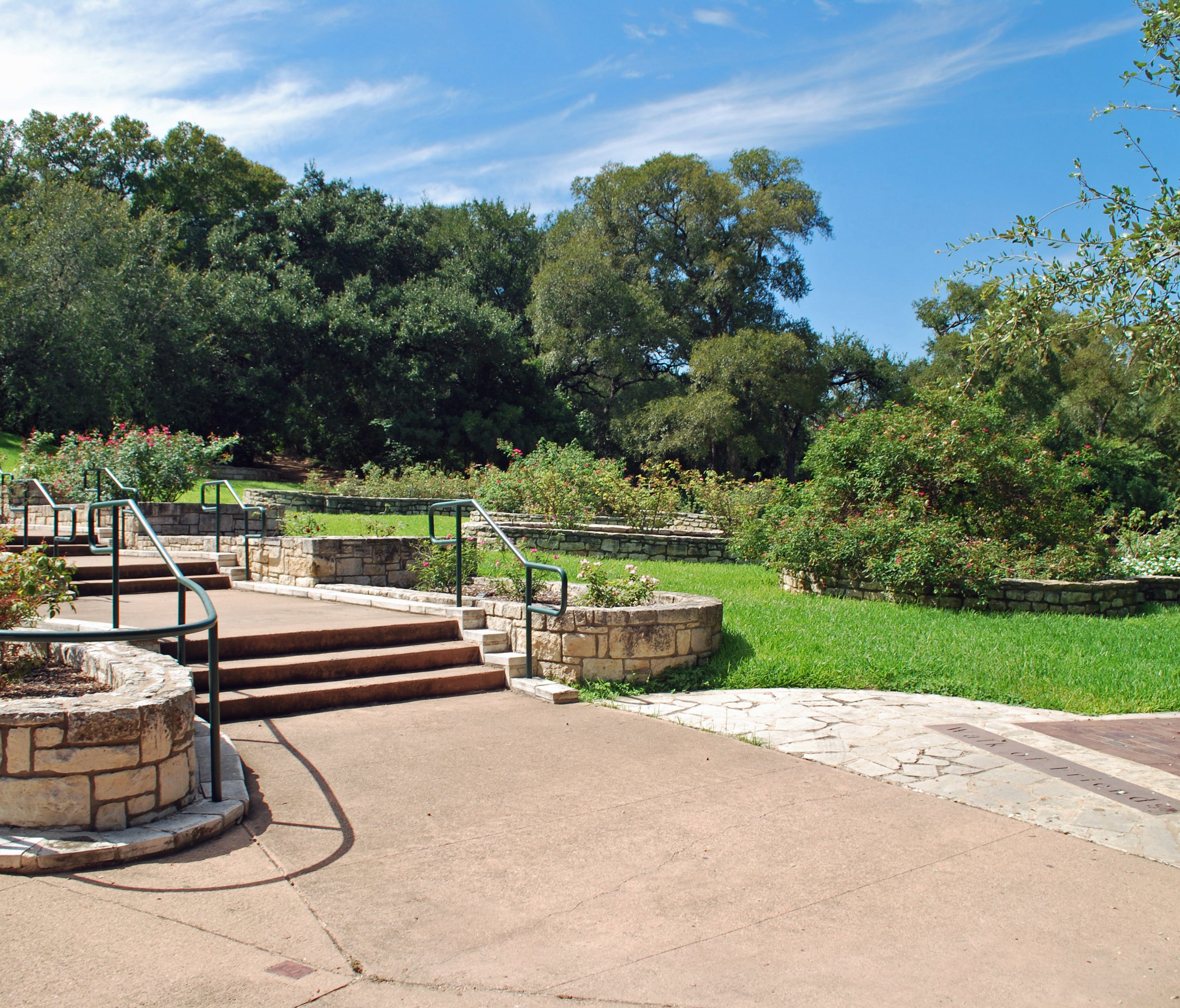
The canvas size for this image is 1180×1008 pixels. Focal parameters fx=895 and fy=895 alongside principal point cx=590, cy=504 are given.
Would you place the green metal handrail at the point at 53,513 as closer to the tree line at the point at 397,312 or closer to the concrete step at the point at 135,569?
the concrete step at the point at 135,569

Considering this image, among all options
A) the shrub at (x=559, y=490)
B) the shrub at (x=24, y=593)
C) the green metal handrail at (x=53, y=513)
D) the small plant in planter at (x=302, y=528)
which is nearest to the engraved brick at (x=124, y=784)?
the shrub at (x=24, y=593)

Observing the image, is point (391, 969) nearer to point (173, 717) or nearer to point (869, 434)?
point (173, 717)

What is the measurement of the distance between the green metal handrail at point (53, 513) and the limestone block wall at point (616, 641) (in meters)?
5.29

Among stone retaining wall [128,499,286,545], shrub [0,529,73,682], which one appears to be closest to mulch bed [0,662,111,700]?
shrub [0,529,73,682]

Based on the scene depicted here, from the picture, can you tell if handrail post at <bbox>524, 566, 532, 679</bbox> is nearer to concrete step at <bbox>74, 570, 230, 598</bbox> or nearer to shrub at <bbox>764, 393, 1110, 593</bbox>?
concrete step at <bbox>74, 570, 230, 598</bbox>

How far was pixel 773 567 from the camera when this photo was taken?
467 inches

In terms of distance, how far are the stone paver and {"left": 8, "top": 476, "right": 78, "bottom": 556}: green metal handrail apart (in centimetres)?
644

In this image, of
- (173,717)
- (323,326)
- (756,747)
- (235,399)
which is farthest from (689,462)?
(173,717)

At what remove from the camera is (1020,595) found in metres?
10.5

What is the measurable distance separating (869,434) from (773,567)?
2.17 metres

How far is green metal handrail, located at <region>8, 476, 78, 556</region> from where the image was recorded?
30.3ft

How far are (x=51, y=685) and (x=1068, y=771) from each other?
5627mm

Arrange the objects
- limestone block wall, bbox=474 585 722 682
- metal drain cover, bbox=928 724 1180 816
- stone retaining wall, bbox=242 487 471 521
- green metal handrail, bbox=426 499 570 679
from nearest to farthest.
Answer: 1. metal drain cover, bbox=928 724 1180 816
2. green metal handrail, bbox=426 499 570 679
3. limestone block wall, bbox=474 585 722 682
4. stone retaining wall, bbox=242 487 471 521

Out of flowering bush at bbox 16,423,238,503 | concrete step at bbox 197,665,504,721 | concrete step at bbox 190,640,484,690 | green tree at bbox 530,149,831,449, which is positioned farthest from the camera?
green tree at bbox 530,149,831,449
